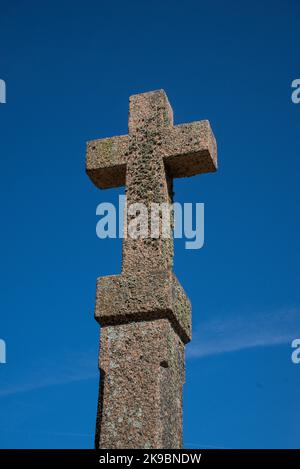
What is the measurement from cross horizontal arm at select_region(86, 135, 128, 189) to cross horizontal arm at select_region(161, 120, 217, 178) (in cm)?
44

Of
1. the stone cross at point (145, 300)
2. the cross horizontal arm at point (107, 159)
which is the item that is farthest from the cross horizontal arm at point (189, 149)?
the cross horizontal arm at point (107, 159)

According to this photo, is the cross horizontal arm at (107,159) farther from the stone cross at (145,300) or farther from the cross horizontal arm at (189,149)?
the cross horizontal arm at (189,149)

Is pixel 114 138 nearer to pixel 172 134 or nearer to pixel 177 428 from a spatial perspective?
pixel 172 134

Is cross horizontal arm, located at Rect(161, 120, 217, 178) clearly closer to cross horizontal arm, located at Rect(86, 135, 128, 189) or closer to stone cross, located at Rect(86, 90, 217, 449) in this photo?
stone cross, located at Rect(86, 90, 217, 449)

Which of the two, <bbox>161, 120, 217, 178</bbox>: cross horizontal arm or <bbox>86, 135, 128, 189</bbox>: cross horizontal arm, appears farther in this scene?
<bbox>86, 135, 128, 189</bbox>: cross horizontal arm

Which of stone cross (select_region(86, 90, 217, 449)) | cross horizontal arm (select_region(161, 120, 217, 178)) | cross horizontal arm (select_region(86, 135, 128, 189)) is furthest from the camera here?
cross horizontal arm (select_region(86, 135, 128, 189))

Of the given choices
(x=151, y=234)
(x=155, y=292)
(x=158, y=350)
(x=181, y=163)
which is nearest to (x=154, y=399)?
(x=158, y=350)

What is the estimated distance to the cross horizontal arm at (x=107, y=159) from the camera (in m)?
6.82

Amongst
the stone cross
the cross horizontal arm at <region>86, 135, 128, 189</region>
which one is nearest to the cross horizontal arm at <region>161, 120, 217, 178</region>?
the stone cross

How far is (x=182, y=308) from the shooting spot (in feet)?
20.4

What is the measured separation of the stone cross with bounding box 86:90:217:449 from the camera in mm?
5551

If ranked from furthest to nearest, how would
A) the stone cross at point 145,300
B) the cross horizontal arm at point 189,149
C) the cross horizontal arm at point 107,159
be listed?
1. the cross horizontal arm at point 107,159
2. the cross horizontal arm at point 189,149
3. the stone cross at point 145,300

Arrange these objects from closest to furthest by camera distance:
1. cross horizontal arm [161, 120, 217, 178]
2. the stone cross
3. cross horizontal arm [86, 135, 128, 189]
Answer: the stone cross, cross horizontal arm [161, 120, 217, 178], cross horizontal arm [86, 135, 128, 189]

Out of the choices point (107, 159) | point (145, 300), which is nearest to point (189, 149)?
point (107, 159)
